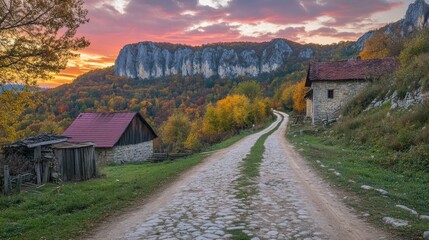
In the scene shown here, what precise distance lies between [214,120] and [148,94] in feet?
247

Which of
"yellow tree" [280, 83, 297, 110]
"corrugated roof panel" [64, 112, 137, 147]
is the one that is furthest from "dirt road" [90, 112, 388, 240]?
"yellow tree" [280, 83, 297, 110]

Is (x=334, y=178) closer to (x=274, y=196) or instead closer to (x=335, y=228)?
(x=274, y=196)

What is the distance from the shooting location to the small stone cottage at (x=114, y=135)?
29016 millimetres

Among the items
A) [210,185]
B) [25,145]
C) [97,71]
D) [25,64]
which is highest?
[97,71]

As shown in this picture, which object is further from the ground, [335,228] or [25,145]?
[25,145]

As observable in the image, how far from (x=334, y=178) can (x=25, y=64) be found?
11.7 m

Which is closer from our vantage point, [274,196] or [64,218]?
[64,218]

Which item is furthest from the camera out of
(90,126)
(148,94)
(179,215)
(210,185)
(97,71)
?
(97,71)

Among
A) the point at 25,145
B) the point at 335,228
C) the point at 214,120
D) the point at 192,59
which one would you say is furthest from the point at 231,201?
the point at 192,59

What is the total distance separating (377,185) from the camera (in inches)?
386

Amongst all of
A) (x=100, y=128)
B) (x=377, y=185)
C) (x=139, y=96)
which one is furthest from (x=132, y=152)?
(x=139, y=96)

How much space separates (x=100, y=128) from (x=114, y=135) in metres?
2.48

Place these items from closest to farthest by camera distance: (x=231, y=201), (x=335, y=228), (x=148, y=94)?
(x=335, y=228) → (x=231, y=201) → (x=148, y=94)

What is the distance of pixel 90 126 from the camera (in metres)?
31.9
